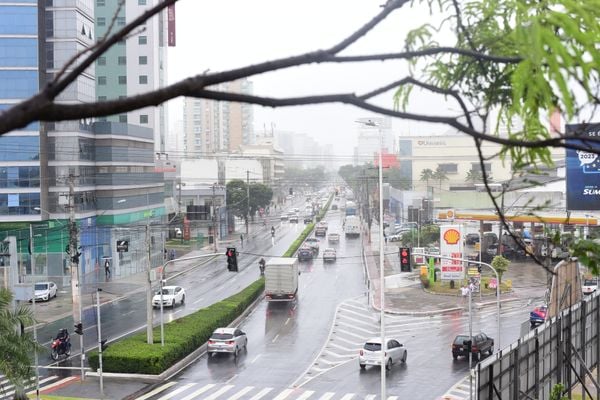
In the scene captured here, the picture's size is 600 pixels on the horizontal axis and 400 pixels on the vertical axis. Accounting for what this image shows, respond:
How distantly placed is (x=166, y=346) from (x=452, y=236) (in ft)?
70.7

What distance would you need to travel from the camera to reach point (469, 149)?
115125 mm

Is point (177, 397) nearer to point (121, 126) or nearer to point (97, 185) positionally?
point (97, 185)

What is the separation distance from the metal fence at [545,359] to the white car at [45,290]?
33794mm

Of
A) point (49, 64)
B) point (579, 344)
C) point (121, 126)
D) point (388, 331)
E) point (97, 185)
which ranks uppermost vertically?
point (49, 64)

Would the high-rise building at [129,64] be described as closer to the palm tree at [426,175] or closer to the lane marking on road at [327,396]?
the palm tree at [426,175]

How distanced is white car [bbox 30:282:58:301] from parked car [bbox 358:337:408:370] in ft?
80.4

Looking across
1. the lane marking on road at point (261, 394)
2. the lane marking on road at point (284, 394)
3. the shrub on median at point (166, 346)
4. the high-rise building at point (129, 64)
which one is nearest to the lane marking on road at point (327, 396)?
the lane marking on road at point (284, 394)

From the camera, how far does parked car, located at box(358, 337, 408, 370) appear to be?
2922 cm

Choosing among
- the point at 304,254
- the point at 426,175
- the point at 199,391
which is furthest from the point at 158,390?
the point at 426,175

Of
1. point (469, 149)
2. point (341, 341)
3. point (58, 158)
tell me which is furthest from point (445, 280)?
point (469, 149)

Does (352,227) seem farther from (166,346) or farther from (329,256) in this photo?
(166,346)

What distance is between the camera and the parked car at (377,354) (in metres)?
29.2

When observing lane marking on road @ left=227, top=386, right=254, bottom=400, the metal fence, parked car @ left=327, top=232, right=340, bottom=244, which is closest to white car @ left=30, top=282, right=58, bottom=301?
lane marking on road @ left=227, top=386, right=254, bottom=400

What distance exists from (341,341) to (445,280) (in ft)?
59.9
